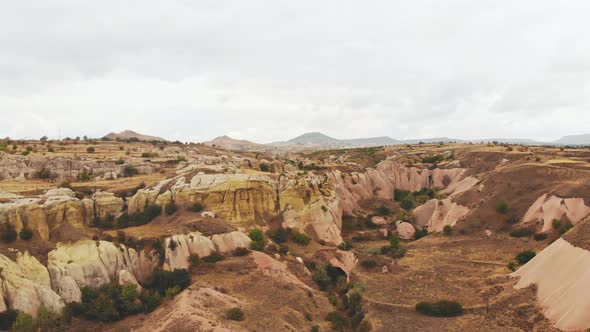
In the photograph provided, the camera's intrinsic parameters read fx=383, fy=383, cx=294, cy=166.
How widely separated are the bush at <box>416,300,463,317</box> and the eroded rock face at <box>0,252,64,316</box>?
2621cm

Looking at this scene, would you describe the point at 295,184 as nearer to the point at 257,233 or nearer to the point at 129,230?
the point at 257,233

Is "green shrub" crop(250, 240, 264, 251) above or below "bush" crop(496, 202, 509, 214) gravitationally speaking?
below

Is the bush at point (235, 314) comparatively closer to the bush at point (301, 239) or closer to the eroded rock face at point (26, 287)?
the eroded rock face at point (26, 287)

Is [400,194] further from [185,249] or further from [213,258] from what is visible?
[185,249]

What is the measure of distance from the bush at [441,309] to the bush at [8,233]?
105 ft

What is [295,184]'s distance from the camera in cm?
4934

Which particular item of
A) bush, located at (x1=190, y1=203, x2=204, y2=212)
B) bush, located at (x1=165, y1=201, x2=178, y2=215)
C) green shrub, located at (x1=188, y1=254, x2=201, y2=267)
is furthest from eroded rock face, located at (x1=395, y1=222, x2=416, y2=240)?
green shrub, located at (x1=188, y1=254, x2=201, y2=267)

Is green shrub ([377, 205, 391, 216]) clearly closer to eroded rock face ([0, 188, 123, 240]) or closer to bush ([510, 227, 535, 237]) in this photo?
bush ([510, 227, 535, 237])

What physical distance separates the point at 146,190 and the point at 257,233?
1361 cm

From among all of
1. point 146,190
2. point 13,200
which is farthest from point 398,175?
point 13,200

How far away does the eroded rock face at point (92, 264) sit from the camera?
2775 centimetres

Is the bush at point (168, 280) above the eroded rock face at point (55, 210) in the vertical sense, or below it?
below

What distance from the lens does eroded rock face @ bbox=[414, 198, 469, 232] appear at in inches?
2178

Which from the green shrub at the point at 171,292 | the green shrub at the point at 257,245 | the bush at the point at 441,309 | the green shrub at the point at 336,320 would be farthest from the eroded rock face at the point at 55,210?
the bush at the point at 441,309
